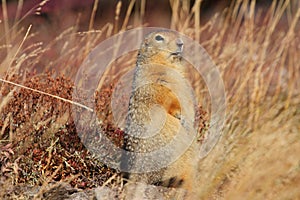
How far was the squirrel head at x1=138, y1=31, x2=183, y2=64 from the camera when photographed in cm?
351

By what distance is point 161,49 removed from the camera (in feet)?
11.6

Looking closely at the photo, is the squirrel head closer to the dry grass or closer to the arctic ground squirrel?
the arctic ground squirrel

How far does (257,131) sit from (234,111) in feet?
2.04

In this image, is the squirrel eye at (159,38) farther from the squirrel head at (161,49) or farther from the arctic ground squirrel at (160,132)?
the arctic ground squirrel at (160,132)

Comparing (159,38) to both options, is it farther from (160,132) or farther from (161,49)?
(160,132)

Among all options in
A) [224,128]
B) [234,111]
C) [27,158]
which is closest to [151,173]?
[27,158]

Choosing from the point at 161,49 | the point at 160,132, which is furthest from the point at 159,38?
the point at 160,132

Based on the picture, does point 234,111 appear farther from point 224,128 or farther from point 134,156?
point 134,156

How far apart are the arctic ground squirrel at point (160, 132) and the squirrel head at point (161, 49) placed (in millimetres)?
91

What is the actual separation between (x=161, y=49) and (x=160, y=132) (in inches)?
22.0

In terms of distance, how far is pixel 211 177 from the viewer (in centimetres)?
290

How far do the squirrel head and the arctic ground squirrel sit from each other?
9 centimetres

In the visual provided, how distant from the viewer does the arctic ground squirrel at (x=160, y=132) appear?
10.5 feet

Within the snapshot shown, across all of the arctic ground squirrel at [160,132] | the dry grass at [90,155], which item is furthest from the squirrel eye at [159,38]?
the dry grass at [90,155]
